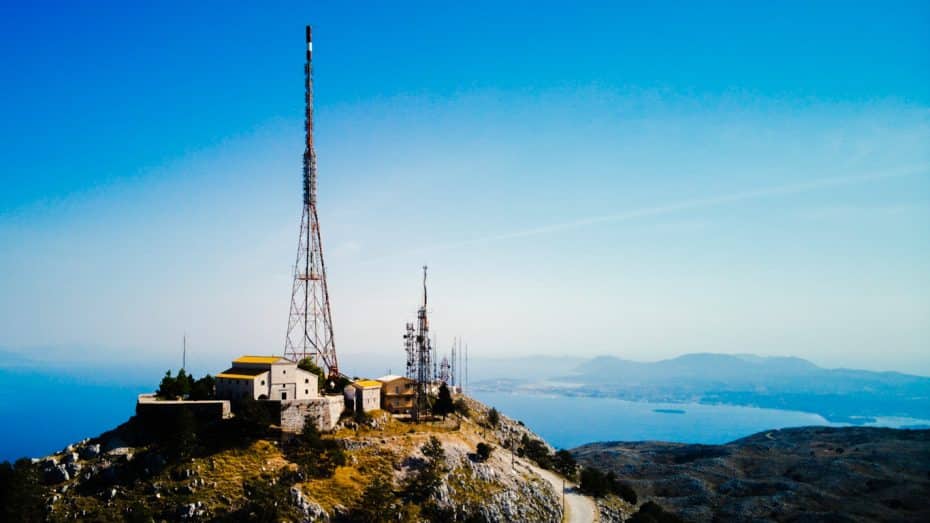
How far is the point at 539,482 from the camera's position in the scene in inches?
2881

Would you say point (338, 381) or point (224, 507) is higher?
point (338, 381)

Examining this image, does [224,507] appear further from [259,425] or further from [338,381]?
[338,381]

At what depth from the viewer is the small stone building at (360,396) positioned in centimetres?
7019

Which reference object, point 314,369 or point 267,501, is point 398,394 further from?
point 267,501

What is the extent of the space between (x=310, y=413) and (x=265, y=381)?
6540 millimetres

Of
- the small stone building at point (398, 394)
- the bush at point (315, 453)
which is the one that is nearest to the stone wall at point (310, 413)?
the bush at point (315, 453)

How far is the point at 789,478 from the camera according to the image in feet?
348

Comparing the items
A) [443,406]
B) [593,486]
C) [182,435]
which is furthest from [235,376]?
[593,486]

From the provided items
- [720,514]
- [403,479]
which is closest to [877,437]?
[720,514]

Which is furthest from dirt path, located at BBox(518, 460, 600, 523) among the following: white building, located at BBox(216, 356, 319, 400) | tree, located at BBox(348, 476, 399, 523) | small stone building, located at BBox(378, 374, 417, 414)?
white building, located at BBox(216, 356, 319, 400)

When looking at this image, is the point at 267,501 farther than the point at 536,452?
No

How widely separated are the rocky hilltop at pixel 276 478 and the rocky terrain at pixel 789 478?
42478 mm

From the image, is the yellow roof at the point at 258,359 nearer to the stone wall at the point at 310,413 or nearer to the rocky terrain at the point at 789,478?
the stone wall at the point at 310,413

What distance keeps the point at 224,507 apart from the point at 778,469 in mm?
109349
